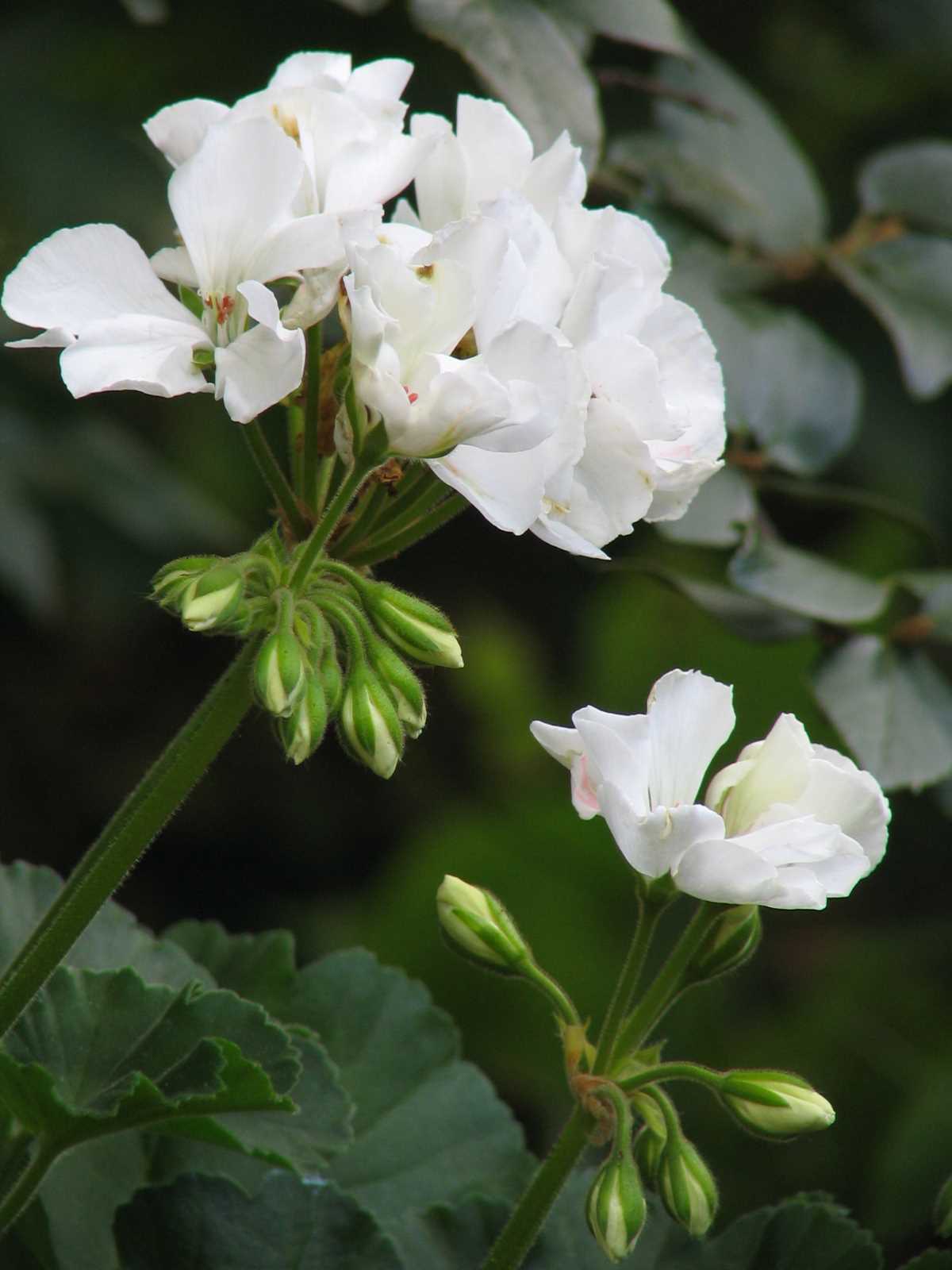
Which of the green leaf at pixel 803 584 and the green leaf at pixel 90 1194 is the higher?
the green leaf at pixel 803 584

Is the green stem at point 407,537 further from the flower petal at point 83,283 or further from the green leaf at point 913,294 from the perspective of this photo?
the green leaf at point 913,294

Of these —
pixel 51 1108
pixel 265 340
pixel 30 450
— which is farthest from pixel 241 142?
pixel 30 450

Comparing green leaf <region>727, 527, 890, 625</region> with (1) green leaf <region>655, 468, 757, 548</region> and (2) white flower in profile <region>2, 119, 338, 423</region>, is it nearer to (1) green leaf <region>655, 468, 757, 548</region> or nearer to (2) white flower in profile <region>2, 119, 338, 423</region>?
(1) green leaf <region>655, 468, 757, 548</region>

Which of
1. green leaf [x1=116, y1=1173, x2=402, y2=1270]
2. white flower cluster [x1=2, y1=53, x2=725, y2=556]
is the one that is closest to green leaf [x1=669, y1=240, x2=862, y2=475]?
white flower cluster [x1=2, y1=53, x2=725, y2=556]

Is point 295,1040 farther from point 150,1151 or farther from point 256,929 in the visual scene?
point 256,929

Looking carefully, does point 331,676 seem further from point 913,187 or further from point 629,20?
point 913,187

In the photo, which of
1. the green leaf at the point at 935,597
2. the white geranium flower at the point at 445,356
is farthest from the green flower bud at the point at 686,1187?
the green leaf at the point at 935,597
